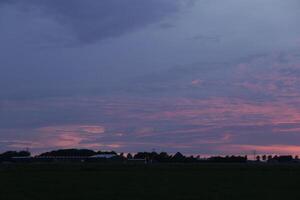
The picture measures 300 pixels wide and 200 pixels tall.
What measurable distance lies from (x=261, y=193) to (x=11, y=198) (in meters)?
17.1

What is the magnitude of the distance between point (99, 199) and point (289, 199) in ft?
38.7

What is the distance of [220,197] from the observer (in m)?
37.4

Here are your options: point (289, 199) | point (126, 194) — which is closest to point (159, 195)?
point (126, 194)

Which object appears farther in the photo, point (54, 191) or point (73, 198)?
point (54, 191)

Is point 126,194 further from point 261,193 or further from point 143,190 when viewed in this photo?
point 261,193

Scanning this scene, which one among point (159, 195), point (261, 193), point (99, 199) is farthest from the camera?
point (261, 193)

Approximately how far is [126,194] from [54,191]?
19.6 feet

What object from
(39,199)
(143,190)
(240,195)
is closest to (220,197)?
(240,195)

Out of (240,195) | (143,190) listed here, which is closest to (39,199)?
(143,190)

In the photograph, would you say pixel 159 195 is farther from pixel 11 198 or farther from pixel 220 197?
pixel 11 198

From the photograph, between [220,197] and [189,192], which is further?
[189,192]

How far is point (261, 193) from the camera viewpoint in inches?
1607

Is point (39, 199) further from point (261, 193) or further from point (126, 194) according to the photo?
point (261, 193)

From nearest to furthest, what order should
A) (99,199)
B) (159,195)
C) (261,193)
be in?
(99,199) < (159,195) < (261,193)
